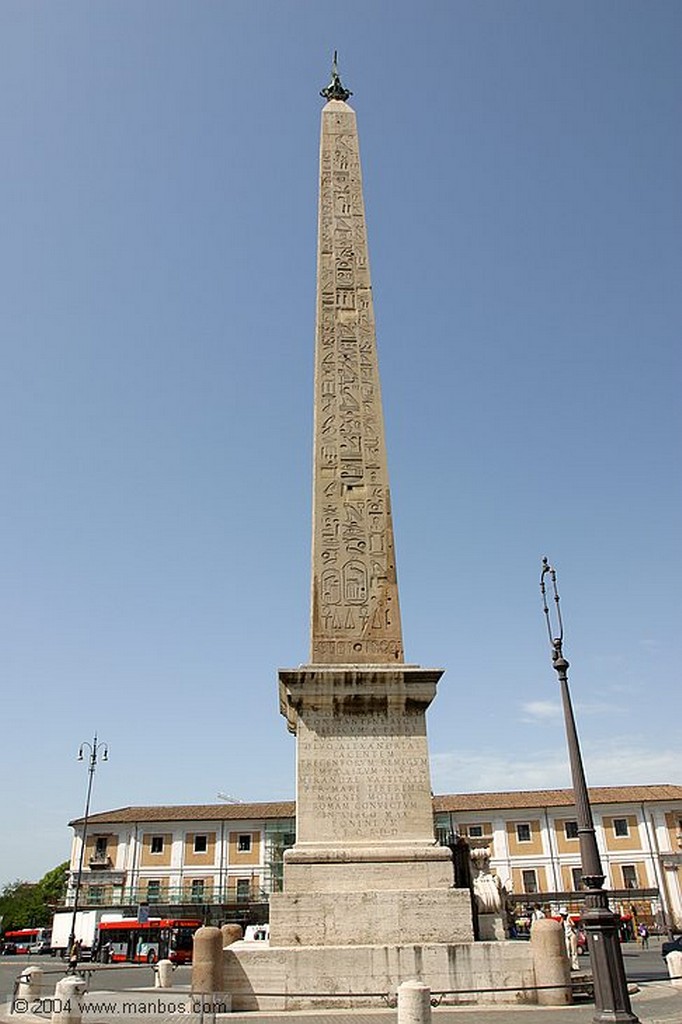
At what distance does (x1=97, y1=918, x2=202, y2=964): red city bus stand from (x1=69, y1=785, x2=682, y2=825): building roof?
1478 cm

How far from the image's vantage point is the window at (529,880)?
50500 millimetres

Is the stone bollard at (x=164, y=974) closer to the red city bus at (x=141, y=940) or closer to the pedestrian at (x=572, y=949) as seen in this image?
the pedestrian at (x=572, y=949)

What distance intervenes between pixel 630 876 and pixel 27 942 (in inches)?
1446

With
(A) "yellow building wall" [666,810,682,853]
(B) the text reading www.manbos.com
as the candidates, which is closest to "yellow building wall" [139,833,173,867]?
(A) "yellow building wall" [666,810,682,853]

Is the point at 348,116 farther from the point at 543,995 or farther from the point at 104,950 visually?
the point at 104,950

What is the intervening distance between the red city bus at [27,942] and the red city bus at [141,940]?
349 inches

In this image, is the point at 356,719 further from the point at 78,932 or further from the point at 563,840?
the point at 563,840

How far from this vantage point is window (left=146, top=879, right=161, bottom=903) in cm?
5028

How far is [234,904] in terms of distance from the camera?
49.4m

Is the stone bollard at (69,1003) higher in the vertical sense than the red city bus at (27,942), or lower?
lower

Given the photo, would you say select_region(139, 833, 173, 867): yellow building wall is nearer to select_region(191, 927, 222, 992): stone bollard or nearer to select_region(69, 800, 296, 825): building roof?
select_region(69, 800, 296, 825): building roof

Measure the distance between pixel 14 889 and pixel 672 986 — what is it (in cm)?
10432

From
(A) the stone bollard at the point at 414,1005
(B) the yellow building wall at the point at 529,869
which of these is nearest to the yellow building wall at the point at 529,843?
(B) the yellow building wall at the point at 529,869

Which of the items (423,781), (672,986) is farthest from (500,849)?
(423,781)
